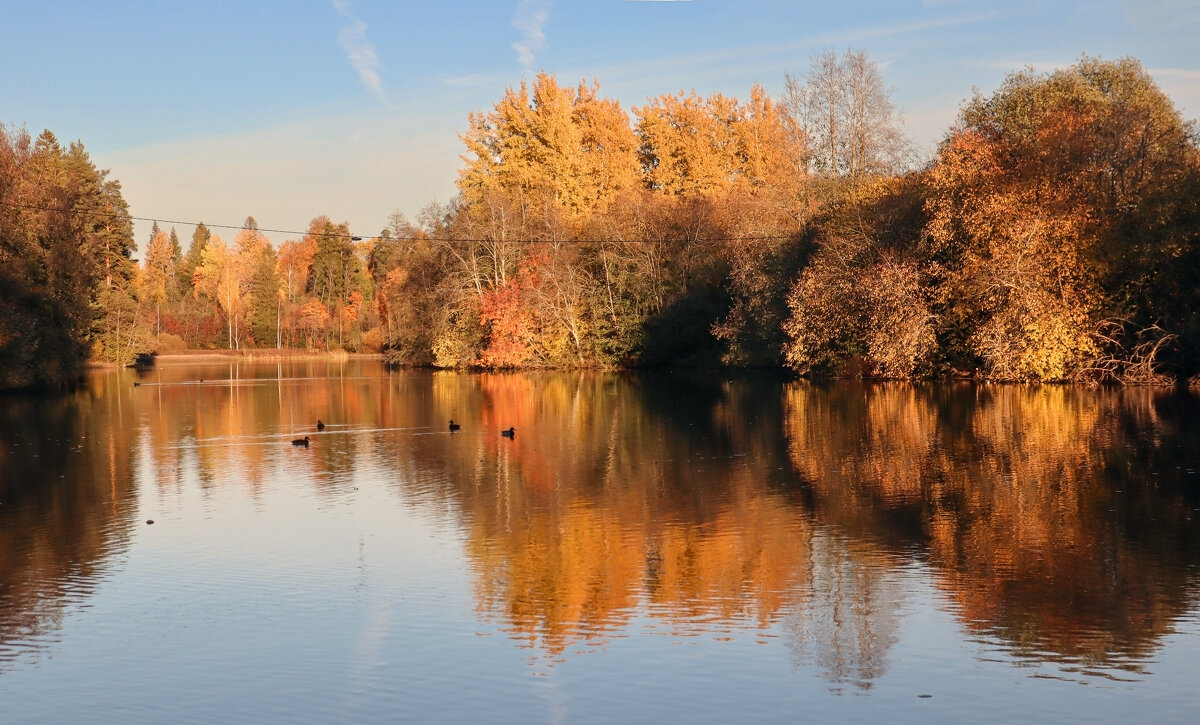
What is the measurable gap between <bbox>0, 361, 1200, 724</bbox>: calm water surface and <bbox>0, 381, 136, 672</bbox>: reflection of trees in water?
8 centimetres

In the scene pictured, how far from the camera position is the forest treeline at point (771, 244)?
137ft

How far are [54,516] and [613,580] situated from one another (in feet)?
33.2

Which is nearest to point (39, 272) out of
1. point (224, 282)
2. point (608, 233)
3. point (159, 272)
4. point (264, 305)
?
point (608, 233)

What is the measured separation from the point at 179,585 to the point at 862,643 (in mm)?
7900

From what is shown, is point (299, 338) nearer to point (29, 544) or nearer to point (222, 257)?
point (222, 257)

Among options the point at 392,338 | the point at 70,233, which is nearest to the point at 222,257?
the point at 392,338

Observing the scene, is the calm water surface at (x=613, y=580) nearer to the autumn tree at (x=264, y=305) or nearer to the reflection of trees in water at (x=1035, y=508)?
the reflection of trees in water at (x=1035, y=508)

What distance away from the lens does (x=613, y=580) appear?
1212cm

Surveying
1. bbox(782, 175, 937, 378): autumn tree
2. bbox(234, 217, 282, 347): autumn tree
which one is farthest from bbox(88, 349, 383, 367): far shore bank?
bbox(782, 175, 937, 378): autumn tree

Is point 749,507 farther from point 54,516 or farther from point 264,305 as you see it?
point 264,305

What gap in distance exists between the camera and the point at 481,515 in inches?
655

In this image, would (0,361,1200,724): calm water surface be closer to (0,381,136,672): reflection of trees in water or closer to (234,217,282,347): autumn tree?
(0,381,136,672): reflection of trees in water

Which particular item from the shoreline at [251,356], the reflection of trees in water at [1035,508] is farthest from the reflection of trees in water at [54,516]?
the shoreline at [251,356]

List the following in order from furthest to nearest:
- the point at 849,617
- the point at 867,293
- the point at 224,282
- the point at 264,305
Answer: the point at 224,282 < the point at 264,305 < the point at 867,293 < the point at 849,617
